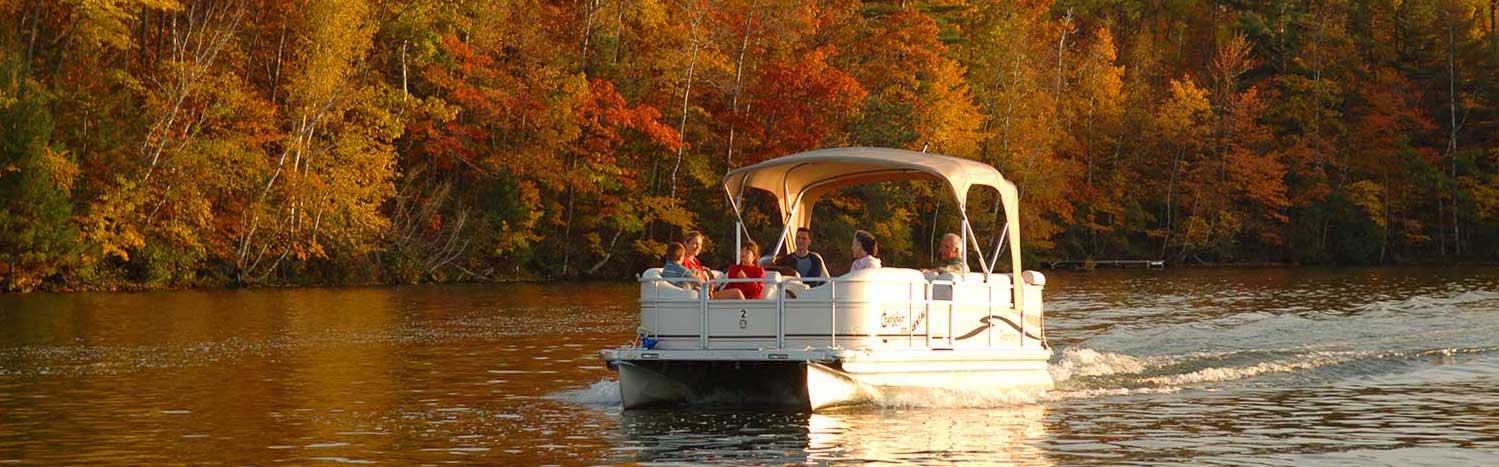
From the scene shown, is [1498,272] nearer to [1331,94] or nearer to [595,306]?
[1331,94]

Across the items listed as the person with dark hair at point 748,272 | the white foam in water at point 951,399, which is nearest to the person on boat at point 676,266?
the person with dark hair at point 748,272

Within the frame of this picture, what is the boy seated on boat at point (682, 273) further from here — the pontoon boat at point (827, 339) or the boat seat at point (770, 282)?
the boat seat at point (770, 282)

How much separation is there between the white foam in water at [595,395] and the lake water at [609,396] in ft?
0.31

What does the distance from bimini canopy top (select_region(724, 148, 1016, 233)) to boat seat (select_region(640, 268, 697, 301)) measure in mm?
2041

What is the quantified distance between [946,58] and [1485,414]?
52.6 m

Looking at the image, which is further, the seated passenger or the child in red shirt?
the seated passenger

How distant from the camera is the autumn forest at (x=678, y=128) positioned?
48.3m

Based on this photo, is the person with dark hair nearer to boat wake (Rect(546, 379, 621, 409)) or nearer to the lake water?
the lake water

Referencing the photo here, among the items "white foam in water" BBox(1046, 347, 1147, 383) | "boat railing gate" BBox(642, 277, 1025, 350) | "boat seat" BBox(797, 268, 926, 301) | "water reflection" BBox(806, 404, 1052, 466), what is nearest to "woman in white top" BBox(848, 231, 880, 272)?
"boat seat" BBox(797, 268, 926, 301)

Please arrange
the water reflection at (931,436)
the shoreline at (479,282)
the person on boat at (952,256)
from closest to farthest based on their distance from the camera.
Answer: the water reflection at (931,436)
the person on boat at (952,256)
the shoreline at (479,282)

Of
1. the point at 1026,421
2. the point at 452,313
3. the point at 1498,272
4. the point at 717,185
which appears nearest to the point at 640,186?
the point at 717,185

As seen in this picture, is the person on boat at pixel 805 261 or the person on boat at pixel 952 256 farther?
the person on boat at pixel 952 256

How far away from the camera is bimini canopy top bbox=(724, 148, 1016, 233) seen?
68.1ft

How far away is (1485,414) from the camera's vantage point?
1969cm
